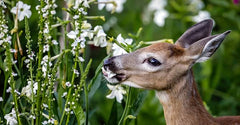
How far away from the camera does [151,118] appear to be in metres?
4.72

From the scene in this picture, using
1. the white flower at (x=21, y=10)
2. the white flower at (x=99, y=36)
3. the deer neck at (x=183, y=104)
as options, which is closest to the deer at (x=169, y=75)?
the deer neck at (x=183, y=104)

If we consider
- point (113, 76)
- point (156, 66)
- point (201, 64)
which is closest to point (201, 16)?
point (201, 64)

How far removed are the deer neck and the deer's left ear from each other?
0.11 meters

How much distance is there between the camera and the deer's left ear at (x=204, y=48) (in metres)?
2.88

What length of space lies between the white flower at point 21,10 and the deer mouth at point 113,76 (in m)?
0.50

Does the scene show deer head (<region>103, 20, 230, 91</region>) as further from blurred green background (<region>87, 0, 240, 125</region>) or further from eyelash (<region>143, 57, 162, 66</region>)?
blurred green background (<region>87, 0, 240, 125</region>)

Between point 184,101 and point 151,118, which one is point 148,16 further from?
point 184,101

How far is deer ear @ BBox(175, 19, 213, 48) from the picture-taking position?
3.27 meters

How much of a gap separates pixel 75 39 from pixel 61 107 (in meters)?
0.55

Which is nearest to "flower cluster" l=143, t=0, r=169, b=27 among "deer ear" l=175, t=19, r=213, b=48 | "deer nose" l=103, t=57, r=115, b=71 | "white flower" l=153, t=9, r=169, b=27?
"white flower" l=153, t=9, r=169, b=27

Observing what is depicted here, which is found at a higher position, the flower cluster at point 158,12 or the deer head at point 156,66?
the deer head at point 156,66

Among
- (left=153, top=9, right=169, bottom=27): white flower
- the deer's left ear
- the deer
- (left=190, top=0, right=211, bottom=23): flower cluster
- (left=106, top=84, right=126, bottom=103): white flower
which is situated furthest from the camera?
(left=153, top=9, right=169, bottom=27): white flower

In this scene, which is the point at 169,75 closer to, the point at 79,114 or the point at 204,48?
the point at 204,48

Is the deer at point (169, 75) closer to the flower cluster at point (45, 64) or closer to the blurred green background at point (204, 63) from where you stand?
the flower cluster at point (45, 64)
